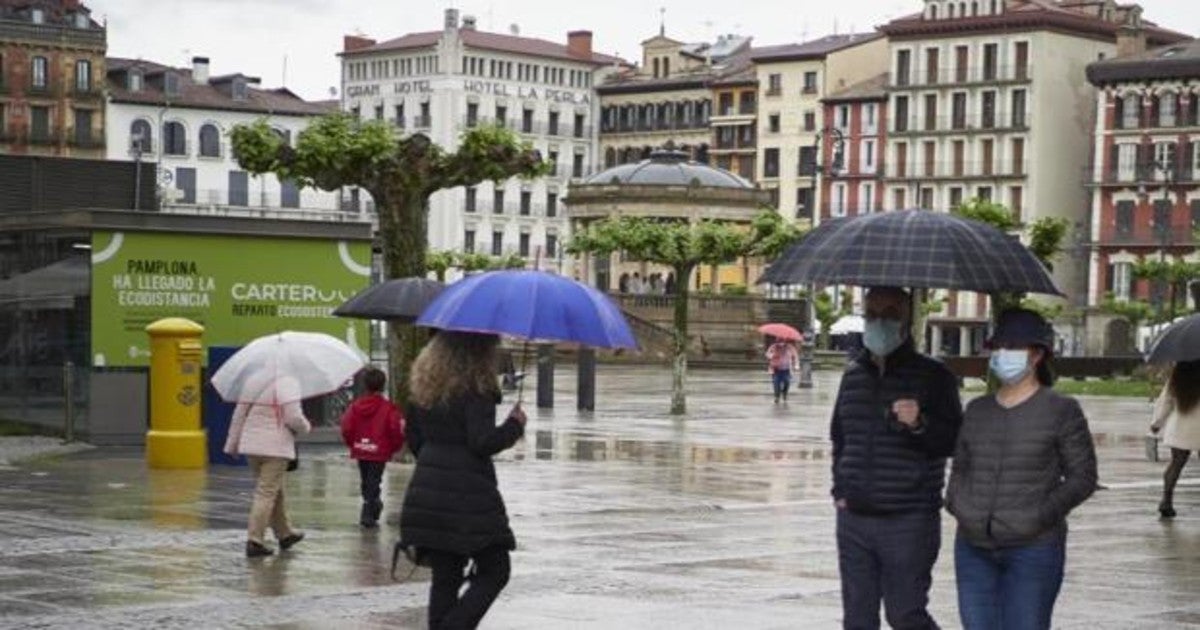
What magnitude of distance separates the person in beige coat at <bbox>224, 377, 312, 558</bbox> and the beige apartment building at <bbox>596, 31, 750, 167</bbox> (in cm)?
12088

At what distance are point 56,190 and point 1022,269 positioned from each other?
1099 inches

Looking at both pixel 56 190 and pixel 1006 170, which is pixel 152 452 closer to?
pixel 56 190

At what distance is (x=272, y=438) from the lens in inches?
682

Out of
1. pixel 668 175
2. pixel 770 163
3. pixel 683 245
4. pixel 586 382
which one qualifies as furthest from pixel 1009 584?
→ pixel 770 163

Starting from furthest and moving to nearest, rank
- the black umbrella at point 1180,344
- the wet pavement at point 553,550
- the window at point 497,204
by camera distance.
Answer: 1. the window at point 497,204
2. the black umbrella at point 1180,344
3. the wet pavement at point 553,550

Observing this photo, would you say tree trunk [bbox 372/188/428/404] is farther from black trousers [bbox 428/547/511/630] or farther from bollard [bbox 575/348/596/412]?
black trousers [bbox 428/547/511/630]

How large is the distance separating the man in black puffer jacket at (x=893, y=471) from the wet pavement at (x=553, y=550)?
3174 mm

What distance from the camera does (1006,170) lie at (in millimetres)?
117250

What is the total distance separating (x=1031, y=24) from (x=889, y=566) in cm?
10919

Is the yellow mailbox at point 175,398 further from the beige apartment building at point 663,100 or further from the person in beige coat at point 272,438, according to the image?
the beige apartment building at point 663,100

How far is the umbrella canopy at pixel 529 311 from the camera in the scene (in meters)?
11.0

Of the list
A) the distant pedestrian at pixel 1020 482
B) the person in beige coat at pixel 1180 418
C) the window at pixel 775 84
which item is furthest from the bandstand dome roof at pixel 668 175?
the distant pedestrian at pixel 1020 482

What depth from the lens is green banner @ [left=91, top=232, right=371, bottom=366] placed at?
28359 millimetres

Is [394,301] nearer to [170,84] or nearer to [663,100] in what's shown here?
[170,84]
